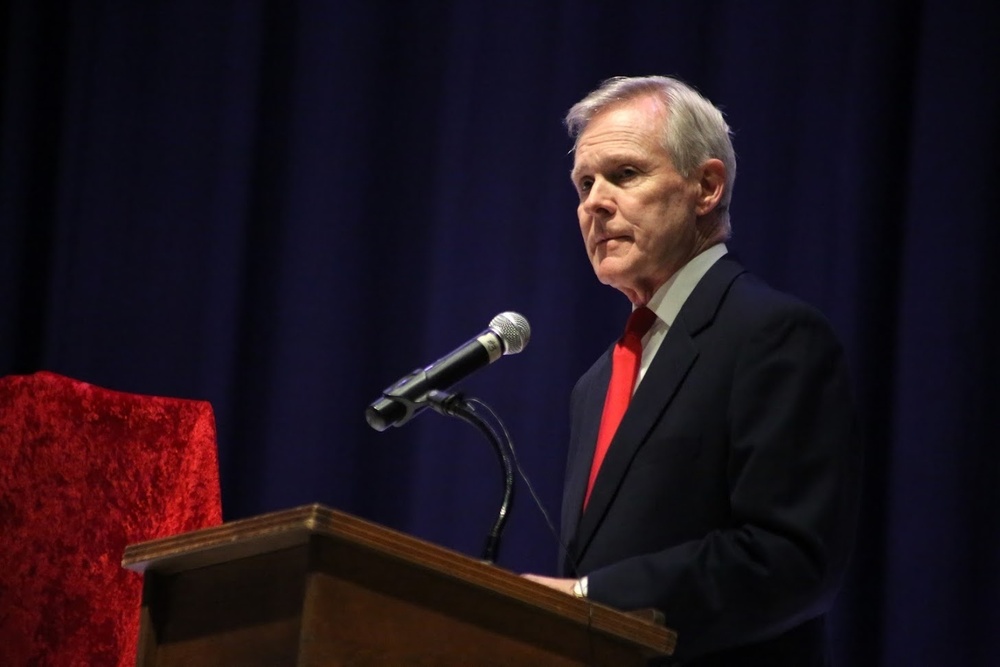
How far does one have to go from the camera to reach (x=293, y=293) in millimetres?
3672

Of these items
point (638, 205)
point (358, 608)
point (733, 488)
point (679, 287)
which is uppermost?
point (638, 205)

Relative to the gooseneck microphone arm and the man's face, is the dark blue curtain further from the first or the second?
the gooseneck microphone arm

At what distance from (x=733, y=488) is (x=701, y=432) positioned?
11cm

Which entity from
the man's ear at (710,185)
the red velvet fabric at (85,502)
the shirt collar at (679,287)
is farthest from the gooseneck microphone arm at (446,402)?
the red velvet fabric at (85,502)

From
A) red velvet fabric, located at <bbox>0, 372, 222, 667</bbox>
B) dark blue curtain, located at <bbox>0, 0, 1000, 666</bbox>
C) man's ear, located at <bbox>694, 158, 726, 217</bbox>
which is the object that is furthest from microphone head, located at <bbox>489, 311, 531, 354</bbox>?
dark blue curtain, located at <bbox>0, 0, 1000, 666</bbox>

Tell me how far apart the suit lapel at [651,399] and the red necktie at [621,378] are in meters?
0.08

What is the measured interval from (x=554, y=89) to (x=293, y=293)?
→ 96 centimetres

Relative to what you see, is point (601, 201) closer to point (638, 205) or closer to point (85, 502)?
point (638, 205)

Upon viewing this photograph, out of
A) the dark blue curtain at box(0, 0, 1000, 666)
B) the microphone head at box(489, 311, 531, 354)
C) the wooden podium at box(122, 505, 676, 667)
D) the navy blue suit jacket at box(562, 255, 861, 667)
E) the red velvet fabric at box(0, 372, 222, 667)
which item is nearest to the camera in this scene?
the wooden podium at box(122, 505, 676, 667)

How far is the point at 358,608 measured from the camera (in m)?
1.38

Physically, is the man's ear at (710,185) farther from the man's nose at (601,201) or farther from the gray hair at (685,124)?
the man's nose at (601,201)

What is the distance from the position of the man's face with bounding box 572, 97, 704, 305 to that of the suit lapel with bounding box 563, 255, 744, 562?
140 millimetres

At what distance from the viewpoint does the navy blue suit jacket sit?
1.70 meters

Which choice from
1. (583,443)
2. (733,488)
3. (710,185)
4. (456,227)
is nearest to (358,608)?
(733,488)
